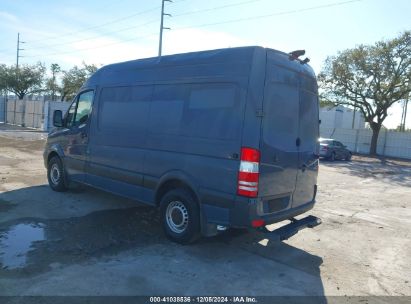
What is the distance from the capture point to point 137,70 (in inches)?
250

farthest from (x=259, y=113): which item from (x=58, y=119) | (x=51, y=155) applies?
(x=51, y=155)

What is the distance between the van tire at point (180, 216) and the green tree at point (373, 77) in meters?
27.1

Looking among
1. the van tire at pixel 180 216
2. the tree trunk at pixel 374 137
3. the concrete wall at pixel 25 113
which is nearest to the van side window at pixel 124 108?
the van tire at pixel 180 216

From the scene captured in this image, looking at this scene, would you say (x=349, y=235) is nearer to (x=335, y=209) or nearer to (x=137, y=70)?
(x=335, y=209)

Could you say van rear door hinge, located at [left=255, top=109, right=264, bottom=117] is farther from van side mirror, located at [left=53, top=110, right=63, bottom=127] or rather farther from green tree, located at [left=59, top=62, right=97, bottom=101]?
green tree, located at [left=59, top=62, right=97, bottom=101]

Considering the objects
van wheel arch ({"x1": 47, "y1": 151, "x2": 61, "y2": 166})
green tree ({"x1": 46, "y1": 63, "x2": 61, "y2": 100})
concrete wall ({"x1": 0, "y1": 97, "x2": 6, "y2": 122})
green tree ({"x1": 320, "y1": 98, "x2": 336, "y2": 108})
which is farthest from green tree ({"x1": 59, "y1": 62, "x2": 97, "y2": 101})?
van wheel arch ({"x1": 47, "y1": 151, "x2": 61, "y2": 166})

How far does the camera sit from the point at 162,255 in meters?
5.04

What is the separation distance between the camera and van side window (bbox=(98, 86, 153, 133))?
6094 mm

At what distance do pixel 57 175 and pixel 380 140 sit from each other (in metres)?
30.4

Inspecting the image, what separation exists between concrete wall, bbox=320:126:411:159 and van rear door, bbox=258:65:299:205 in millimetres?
29897

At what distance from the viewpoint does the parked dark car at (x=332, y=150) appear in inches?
917

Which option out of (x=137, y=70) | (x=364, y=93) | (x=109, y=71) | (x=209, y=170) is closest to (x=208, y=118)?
(x=209, y=170)

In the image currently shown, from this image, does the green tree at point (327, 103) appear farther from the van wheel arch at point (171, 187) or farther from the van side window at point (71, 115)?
the van wheel arch at point (171, 187)

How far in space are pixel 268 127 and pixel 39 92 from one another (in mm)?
51635
